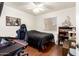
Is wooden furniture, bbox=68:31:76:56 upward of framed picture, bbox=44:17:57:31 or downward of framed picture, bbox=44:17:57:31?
downward

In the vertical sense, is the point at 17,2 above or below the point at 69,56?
above

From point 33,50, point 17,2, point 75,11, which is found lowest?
point 33,50

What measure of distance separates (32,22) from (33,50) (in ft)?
1.34

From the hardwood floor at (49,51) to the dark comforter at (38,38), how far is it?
0.07m

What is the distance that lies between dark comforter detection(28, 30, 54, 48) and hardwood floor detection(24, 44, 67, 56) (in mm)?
74

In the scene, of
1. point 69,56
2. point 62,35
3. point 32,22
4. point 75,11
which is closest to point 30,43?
point 32,22

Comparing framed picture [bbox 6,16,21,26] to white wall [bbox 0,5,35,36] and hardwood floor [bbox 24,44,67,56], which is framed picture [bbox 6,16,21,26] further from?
hardwood floor [bbox 24,44,67,56]

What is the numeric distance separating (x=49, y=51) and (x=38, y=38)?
250 millimetres

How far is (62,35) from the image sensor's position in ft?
4.79

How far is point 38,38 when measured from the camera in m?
1.42

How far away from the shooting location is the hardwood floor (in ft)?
4.70

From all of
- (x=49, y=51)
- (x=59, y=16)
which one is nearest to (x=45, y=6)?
(x=59, y=16)

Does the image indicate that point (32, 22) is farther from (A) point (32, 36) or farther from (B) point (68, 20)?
(B) point (68, 20)

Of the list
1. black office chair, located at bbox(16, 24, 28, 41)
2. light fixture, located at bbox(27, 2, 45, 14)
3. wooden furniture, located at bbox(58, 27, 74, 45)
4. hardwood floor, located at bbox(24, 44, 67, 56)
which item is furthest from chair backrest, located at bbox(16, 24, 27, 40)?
wooden furniture, located at bbox(58, 27, 74, 45)
